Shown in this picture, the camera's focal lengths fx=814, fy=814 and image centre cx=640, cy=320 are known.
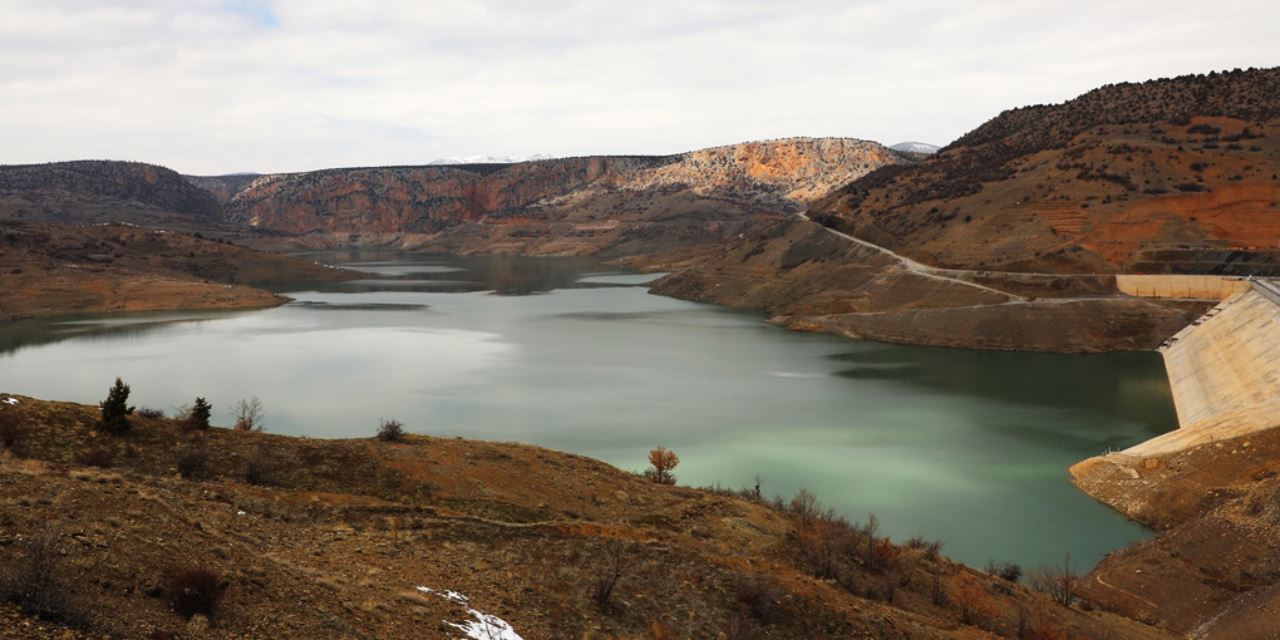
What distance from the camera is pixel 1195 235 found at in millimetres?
75688

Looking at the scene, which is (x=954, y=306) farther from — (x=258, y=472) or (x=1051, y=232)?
(x=258, y=472)

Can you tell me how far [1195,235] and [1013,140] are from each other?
42.3 meters

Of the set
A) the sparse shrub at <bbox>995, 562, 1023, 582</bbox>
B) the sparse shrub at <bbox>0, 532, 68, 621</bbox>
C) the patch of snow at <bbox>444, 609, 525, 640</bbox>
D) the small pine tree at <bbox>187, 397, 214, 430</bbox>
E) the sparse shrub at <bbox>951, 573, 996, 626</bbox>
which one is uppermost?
the sparse shrub at <bbox>0, 532, 68, 621</bbox>

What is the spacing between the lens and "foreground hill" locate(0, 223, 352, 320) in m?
94.9

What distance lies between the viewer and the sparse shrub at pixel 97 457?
16.9 m

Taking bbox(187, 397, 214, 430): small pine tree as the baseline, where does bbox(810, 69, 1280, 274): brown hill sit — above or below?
above

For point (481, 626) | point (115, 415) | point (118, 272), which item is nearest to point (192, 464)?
point (115, 415)

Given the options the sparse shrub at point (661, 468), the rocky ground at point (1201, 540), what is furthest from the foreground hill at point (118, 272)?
the rocky ground at point (1201, 540)

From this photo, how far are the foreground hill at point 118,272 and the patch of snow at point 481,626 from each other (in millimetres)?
96533

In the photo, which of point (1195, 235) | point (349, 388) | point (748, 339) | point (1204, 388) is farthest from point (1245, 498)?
point (1195, 235)

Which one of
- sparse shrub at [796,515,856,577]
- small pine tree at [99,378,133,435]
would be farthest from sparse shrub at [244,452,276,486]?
sparse shrub at [796,515,856,577]

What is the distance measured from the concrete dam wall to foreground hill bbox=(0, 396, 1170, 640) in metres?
16.8

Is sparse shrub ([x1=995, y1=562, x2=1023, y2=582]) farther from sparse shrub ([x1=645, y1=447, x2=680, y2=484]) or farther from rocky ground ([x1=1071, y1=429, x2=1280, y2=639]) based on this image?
sparse shrub ([x1=645, y1=447, x2=680, y2=484])

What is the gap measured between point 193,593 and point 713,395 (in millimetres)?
41809
